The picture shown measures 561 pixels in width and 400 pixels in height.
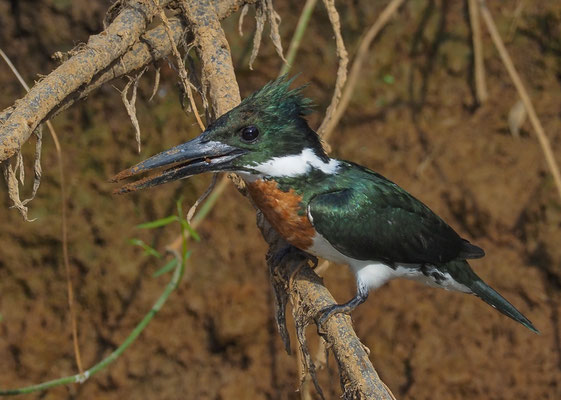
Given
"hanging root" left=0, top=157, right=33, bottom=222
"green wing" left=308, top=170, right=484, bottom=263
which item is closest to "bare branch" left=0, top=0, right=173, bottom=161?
"hanging root" left=0, top=157, right=33, bottom=222

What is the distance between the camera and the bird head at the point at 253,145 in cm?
189

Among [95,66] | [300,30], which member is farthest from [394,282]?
[95,66]

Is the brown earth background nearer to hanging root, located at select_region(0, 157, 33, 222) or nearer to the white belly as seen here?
the white belly

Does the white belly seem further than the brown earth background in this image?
No

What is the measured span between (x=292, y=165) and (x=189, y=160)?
317 mm

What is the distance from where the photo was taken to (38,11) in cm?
320

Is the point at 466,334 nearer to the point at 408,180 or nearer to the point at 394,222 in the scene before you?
the point at 408,180

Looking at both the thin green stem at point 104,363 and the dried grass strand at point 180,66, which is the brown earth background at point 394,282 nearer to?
the thin green stem at point 104,363

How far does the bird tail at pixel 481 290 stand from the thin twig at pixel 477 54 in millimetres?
1512

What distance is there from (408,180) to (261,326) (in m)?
1.09

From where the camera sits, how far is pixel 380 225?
2.25m

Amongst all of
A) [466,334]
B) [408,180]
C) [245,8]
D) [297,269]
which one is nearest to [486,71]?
[408,180]

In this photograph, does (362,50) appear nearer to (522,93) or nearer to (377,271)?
(522,93)

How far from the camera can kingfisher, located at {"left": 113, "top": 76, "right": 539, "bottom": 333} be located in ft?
6.34
